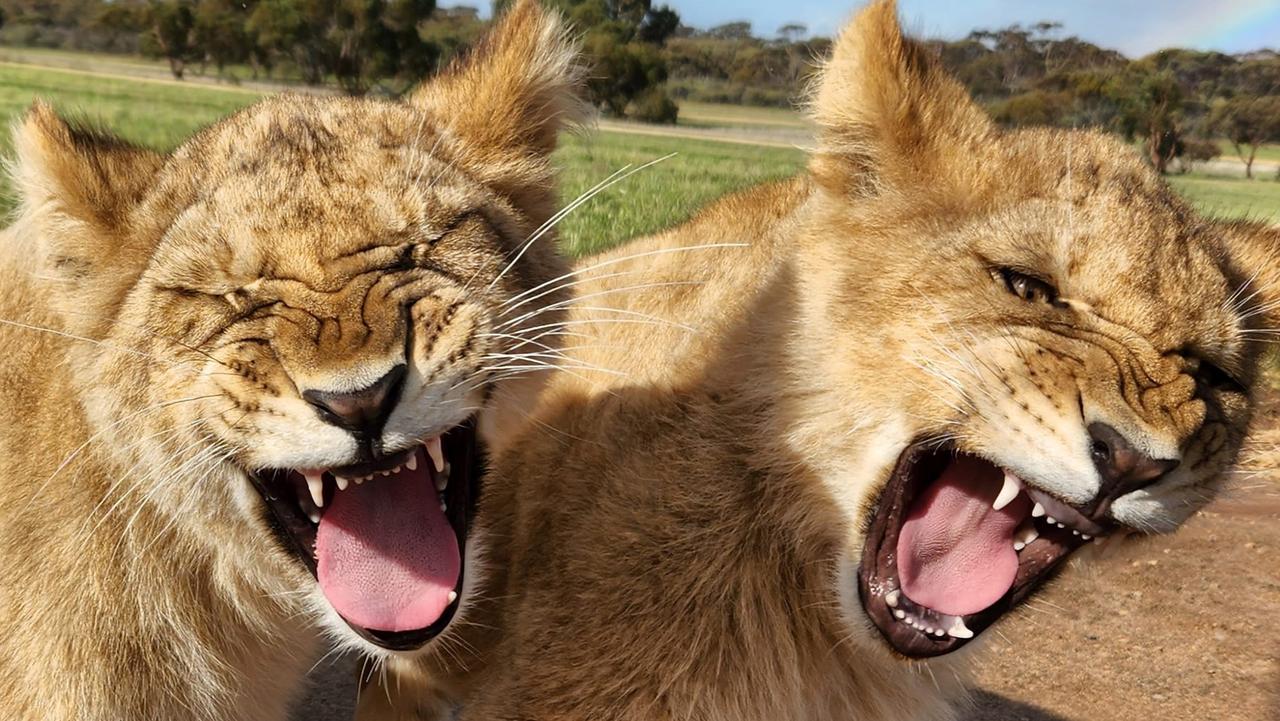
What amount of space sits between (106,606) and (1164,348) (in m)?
2.18

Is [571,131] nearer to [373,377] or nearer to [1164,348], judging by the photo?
[373,377]

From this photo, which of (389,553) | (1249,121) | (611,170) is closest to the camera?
(389,553)

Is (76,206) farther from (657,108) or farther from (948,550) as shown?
(657,108)

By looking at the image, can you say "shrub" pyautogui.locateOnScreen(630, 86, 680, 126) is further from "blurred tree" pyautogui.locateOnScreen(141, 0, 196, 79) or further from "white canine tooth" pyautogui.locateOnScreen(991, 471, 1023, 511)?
"blurred tree" pyautogui.locateOnScreen(141, 0, 196, 79)

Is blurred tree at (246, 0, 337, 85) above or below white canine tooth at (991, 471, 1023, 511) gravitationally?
below

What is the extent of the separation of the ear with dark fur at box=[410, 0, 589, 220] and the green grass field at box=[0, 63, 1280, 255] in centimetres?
15

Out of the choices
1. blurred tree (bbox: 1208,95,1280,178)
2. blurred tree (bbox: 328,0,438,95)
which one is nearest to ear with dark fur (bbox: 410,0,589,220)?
blurred tree (bbox: 1208,95,1280,178)

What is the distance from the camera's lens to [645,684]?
230cm

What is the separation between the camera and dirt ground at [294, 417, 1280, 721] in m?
3.48

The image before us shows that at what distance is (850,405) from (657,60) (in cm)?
1985

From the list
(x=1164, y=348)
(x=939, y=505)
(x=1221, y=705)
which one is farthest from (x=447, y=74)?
(x=1221, y=705)

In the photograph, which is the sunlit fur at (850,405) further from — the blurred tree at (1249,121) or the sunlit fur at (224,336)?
the blurred tree at (1249,121)

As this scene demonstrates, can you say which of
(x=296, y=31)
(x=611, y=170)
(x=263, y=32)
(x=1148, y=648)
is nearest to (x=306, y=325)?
(x=1148, y=648)

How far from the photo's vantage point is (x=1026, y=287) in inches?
85.0
